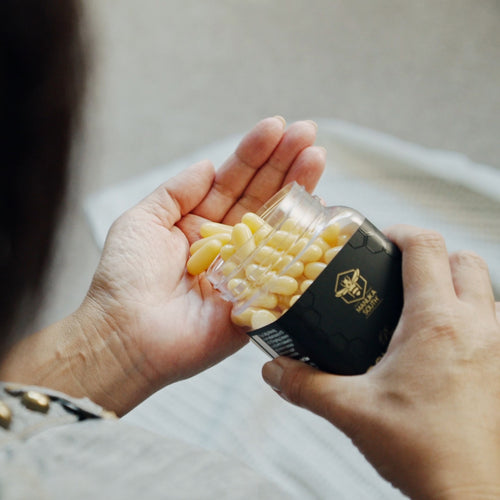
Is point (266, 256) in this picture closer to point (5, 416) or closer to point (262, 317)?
point (262, 317)

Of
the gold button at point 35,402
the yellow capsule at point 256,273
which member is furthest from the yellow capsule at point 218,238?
the gold button at point 35,402

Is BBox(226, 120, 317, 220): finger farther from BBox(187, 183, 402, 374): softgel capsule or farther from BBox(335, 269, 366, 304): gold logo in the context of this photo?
BBox(335, 269, 366, 304): gold logo

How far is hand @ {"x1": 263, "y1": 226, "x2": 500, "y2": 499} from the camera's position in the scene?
0.47 meters

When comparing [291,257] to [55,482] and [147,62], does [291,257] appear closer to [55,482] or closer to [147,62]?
[55,482]

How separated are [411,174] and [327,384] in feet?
1.95

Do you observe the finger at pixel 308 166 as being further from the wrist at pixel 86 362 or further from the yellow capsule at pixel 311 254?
the wrist at pixel 86 362

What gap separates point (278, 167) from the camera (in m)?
0.82

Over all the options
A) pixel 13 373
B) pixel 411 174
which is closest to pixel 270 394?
pixel 13 373

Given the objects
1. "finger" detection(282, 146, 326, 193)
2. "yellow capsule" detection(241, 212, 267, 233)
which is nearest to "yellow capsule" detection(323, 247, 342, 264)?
"yellow capsule" detection(241, 212, 267, 233)

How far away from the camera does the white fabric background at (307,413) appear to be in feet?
→ 2.44

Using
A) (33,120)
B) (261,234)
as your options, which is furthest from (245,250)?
(33,120)

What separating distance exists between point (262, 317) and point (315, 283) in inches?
3.0

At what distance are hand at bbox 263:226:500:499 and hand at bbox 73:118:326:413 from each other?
0.16 meters

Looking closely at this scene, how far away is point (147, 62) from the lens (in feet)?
6.22
